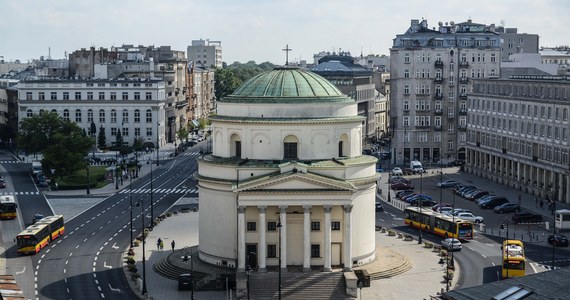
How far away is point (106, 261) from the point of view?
94688 mm

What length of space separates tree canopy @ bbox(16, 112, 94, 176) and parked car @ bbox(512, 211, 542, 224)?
6848 centimetres

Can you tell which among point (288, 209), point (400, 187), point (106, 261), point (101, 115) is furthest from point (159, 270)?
point (101, 115)

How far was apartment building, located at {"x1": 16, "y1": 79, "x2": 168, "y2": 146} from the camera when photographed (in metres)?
193

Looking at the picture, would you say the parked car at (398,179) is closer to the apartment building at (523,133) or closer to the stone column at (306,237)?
the apartment building at (523,133)

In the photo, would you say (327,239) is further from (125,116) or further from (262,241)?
(125,116)

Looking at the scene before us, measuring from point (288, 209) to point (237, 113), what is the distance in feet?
36.9

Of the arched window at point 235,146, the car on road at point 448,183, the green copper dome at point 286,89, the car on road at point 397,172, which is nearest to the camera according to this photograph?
the green copper dome at point 286,89

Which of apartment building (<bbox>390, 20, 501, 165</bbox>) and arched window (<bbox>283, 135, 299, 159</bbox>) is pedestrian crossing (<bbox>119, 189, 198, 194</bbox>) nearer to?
apartment building (<bbox>390, 20, 501, 165</bbox>)

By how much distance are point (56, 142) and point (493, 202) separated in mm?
68416

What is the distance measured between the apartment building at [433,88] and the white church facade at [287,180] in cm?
8185

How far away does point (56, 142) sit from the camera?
153 metres

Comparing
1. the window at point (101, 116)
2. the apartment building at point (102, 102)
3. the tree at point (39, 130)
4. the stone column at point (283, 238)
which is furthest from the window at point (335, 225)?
the window at point (101, 116)

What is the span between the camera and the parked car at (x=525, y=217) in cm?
11518

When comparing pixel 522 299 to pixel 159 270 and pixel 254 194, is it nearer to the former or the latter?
pixel 254 194
